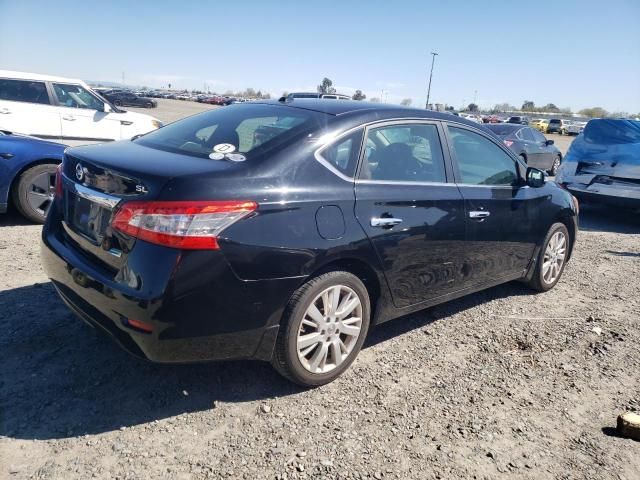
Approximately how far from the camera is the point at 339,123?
304 cm

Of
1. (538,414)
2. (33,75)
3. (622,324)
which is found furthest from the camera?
(33,75)

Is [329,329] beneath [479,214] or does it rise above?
beneath

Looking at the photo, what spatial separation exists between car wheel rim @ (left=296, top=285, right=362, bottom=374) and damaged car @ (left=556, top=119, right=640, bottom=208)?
6633 mm

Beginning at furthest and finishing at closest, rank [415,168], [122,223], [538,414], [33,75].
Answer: [33,75]
[415,168]
[538,414]
[122,223]

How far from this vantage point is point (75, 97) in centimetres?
771

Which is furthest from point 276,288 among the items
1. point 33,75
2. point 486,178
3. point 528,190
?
point 33,75

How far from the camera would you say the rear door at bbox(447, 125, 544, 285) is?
374 centimetres

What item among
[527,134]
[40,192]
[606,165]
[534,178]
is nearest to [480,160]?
[534,178]

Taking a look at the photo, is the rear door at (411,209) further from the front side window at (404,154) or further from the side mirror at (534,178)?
the side mirror at (534,178)

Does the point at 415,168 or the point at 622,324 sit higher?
the point at 415,168

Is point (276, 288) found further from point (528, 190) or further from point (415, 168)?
point (528, 190)

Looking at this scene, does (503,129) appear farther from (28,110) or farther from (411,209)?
(411,209)

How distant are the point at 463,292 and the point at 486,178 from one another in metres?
0.94

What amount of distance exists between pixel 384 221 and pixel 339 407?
1126mm
